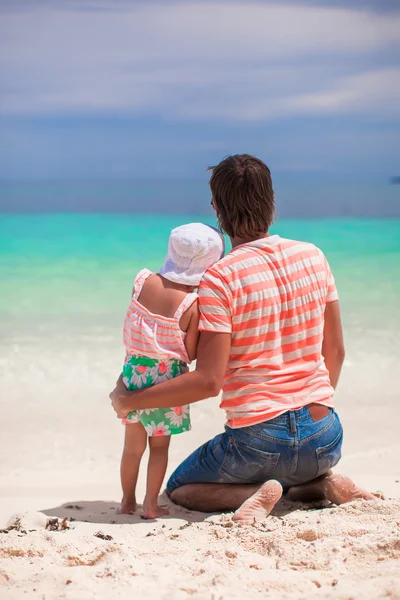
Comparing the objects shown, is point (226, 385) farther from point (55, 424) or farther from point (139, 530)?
point (55, 424)

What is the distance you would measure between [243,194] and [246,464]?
905 mm

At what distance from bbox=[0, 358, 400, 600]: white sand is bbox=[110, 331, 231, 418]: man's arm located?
411 millimetres

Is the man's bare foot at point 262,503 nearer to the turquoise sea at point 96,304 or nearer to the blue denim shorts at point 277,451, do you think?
the blue denim shorts at point 277,451

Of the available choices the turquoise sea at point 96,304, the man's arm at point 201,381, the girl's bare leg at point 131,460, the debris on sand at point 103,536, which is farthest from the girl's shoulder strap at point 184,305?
the turquoise sea at point 96,304

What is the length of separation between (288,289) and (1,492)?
1.52m

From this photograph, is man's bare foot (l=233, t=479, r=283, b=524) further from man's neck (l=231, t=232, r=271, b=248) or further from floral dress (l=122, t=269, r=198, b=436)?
man's neck (l=231, t=232, r=271, b=248)

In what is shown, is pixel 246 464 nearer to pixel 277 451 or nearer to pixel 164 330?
pixel 277 451

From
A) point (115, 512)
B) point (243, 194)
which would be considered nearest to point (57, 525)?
point (115, 512)

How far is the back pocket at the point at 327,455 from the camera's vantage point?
2.66m

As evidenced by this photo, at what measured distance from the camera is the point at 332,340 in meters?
2.85

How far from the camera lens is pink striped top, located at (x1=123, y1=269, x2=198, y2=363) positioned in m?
2.59

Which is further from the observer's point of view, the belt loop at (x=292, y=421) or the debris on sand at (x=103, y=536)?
the belt loop at (x=292, y=421)

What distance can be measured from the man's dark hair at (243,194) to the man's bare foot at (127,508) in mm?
1031

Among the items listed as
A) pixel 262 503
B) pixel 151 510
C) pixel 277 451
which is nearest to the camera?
pixel 262 503
